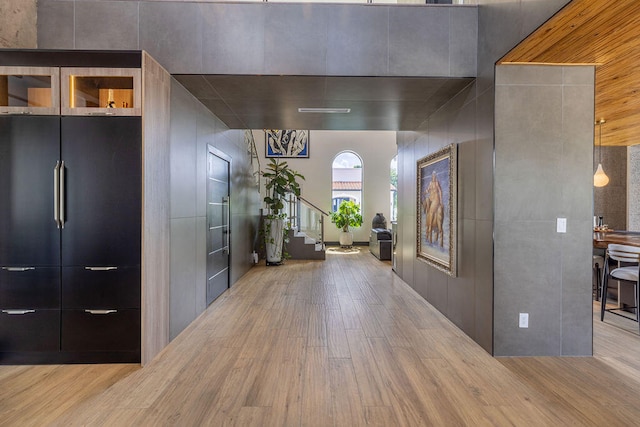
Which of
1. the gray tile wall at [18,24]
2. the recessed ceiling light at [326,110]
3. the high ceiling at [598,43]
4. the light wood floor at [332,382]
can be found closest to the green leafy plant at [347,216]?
the recessed ceiling light at [326,110]

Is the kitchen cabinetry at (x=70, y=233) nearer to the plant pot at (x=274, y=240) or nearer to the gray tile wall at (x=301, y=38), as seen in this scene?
the gray tile wall at (x=301, y=38)

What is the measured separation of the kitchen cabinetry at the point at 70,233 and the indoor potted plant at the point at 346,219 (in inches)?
324

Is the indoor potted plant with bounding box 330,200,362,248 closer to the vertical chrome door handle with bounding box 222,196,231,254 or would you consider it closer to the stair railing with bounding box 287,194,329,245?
the stair railing with bounding box 287,194,329,245

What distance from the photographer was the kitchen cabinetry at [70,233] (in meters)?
2.84

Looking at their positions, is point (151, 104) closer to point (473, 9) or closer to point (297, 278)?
point (473, 9)

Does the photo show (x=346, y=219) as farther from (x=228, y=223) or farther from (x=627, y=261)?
(x=627, y=261)

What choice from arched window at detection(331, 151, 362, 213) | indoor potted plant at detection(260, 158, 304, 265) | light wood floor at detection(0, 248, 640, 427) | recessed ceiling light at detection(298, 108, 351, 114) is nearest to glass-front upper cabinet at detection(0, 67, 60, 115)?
light wood floor at detection(0, 248, 640, 427)

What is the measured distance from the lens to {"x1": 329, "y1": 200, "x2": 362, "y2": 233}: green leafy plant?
1087 cm

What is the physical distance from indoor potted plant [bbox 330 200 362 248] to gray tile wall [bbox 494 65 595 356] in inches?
306

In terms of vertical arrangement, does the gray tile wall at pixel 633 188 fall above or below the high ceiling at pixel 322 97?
below

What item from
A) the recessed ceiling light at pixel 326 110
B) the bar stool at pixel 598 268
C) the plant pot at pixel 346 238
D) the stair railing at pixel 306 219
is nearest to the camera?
the recessed ceiling light at pixel 326 110

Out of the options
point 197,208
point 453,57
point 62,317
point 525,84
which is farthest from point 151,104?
point 525,84

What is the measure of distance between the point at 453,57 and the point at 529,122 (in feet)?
3.25

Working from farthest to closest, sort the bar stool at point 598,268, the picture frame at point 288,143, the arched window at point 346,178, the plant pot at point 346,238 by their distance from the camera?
the arched window at point 346,178 → the picture frame at point 288,143 → the plant pot at point 346,238 → the bar stool at point 598,268
